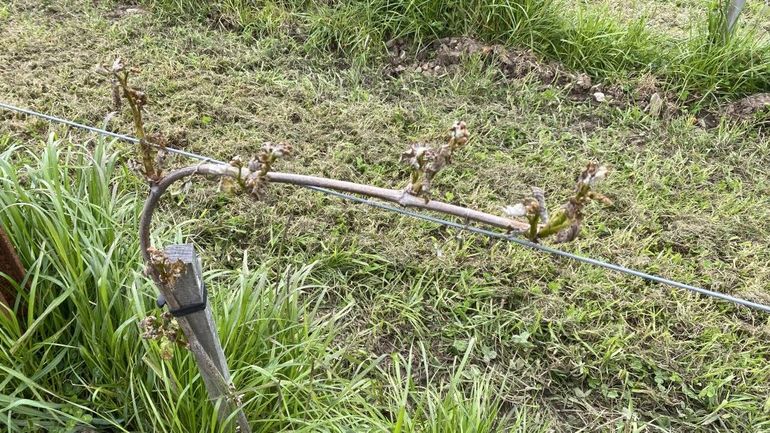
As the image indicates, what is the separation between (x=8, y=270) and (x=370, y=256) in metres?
1.26

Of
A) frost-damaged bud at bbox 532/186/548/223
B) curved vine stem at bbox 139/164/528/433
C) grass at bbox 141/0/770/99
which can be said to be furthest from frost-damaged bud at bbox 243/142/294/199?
grass at bbox 141/0/770/99

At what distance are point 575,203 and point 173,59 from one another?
318 centimetres

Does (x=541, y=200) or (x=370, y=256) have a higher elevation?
(x=541, y=200)

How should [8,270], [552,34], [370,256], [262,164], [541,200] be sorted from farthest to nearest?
1. [552,34]
2. [370,256]
3. [8,270]
4. [262,164]
5. [541,200]

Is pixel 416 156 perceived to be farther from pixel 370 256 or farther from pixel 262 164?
pixel 370 256

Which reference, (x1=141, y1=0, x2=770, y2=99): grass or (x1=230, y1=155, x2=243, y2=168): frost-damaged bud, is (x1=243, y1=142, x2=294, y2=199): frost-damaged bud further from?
(x1=141, y1=0, x2=770, y2=99): grass

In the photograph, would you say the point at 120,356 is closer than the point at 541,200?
No

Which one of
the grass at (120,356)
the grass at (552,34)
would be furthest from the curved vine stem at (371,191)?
the grass at (552,34)

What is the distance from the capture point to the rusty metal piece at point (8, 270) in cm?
158

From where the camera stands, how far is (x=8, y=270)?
5.32 feet

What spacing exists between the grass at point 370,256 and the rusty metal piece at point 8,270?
69 mm

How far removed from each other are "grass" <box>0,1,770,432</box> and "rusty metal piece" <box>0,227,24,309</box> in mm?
69

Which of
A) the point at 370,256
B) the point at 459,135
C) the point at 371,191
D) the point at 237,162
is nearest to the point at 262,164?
the point at 237,162

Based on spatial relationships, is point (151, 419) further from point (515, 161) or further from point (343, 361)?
point (515, 161)
